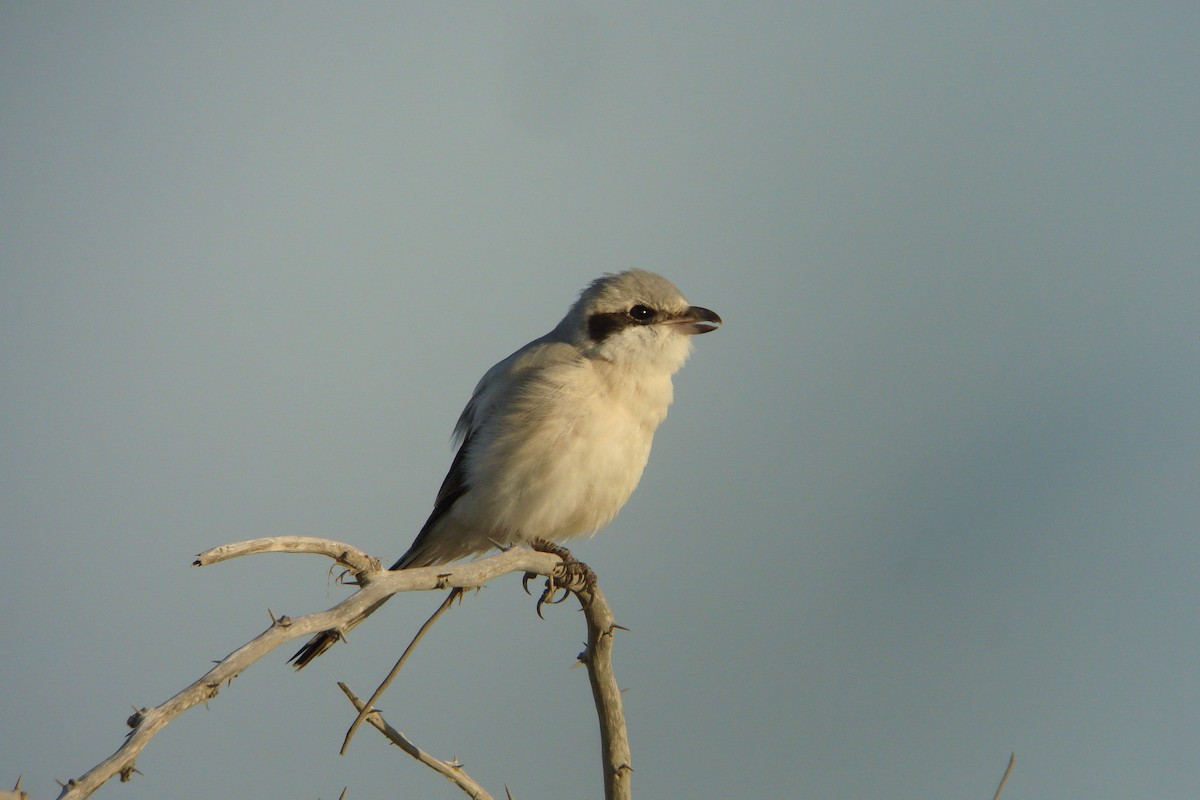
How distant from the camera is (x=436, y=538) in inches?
234

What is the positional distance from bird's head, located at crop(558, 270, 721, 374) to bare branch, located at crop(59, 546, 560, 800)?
229 cm

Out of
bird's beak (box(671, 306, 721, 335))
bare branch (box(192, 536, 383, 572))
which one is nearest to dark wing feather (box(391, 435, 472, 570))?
bird's beak (box(671, 306, 721, 335))

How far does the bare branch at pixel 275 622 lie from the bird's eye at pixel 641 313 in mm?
2479

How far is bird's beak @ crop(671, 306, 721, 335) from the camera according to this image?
20.0 feet

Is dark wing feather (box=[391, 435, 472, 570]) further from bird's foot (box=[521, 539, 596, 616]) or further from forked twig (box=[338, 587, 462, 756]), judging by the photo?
forked twig (box=[338, 587, 462, 756])

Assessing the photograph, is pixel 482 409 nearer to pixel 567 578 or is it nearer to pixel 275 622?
pixel 567 578

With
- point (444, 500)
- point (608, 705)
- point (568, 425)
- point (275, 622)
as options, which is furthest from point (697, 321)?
point (275, 622)

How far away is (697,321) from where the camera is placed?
20.1ft

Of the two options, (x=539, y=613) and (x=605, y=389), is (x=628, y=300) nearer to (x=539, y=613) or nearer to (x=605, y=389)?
(x=605, y=389)

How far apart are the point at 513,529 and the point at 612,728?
162 centimetres

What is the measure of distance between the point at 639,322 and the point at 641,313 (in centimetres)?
6

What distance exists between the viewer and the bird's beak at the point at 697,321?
240 inches

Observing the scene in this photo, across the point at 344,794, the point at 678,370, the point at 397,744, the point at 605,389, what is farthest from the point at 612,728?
the point at 678,370

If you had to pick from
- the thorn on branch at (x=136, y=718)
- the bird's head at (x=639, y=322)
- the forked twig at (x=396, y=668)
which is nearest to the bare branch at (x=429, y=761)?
the forked twig at (x=396, y=668)
